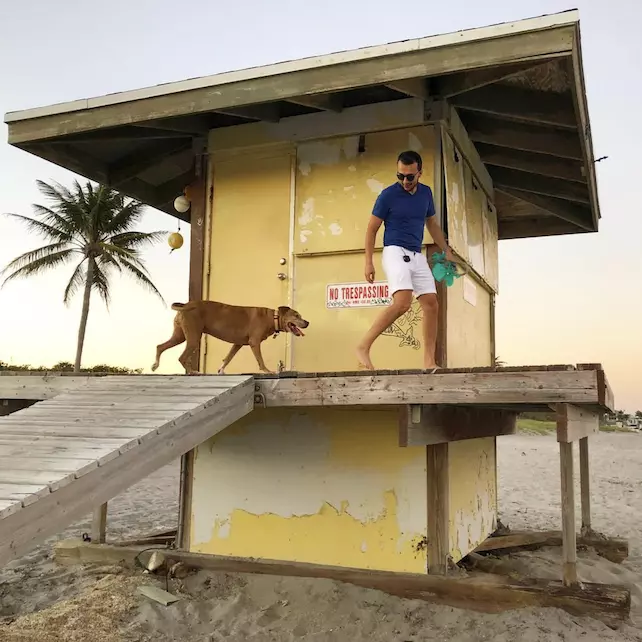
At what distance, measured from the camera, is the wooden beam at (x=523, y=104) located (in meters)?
6.55

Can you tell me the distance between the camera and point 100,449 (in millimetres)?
3766

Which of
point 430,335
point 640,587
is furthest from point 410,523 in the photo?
point 640,587

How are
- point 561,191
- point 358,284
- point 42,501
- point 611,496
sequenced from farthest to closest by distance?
point 611,496, point 561,191, point 358,284, point 42,501

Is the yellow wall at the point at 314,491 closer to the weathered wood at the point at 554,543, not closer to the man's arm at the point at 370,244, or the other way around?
the man's arm at the point at 370,244

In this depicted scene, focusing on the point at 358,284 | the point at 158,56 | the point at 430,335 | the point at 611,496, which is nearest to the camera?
the point at 430,335

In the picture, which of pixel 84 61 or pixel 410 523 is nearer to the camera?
pixel 410 523

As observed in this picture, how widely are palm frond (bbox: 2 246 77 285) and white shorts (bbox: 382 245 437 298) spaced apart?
84.0 feet

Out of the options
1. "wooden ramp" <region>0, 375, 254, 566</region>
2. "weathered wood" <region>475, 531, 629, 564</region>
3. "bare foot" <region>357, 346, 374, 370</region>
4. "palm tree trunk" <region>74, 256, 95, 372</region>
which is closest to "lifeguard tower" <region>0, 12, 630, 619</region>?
"wooden ramp" <region>0, 375, 254, 566</region>

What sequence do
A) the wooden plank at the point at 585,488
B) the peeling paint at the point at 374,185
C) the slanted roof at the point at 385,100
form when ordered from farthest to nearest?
the wooden plank at the point at 585,488 < the peeling paint at the point at 374,185 < the slanted roof at the point at 385,100

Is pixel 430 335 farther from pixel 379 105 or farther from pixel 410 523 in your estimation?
pixel 379 105

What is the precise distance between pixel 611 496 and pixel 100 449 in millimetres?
14501

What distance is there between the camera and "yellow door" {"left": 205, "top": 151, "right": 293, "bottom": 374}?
7.04 metres

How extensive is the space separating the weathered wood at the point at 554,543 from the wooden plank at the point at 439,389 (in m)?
3.58

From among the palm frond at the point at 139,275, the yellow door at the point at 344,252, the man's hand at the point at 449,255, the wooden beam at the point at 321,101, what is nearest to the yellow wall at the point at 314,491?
the yellow door at the point at 344,252
